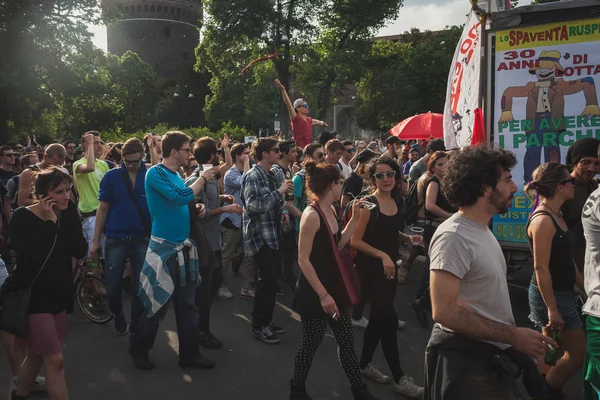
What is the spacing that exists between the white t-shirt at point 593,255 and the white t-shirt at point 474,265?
62 centimetres

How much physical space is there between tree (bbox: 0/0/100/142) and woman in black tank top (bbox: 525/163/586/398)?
940 inches

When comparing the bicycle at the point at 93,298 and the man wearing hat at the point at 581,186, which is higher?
the man wearing hat at the point at 581,186

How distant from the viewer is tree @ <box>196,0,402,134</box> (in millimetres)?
30625

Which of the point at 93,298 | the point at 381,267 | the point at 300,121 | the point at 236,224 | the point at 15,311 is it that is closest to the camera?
the point at 15,311

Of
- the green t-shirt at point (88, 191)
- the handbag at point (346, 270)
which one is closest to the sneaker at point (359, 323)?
the handbag at point (346, 270)

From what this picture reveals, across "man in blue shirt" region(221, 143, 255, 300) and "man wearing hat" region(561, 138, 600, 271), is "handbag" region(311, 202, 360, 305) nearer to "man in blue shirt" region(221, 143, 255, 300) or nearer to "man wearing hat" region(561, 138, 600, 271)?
"man wearing hat" region(561, 138, 600, 271)

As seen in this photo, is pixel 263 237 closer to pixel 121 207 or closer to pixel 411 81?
pixel 121 207

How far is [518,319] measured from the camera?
18.7ft

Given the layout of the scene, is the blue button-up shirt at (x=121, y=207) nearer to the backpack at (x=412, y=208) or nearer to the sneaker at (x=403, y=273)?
the backpack at (x=412, y=208)

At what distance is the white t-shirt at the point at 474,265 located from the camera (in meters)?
2.33

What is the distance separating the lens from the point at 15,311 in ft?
11.2

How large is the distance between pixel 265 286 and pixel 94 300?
79.5 inches

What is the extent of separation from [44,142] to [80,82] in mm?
3863

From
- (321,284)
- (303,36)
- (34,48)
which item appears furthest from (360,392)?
(303,36)
